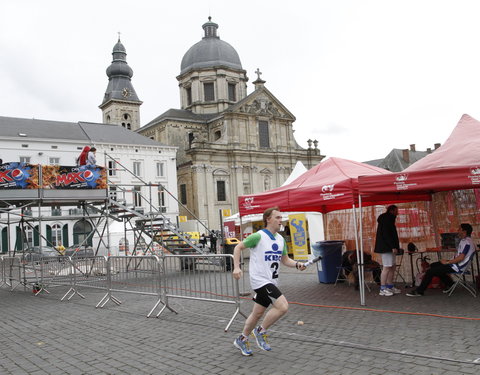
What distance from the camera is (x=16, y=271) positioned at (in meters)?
16.3

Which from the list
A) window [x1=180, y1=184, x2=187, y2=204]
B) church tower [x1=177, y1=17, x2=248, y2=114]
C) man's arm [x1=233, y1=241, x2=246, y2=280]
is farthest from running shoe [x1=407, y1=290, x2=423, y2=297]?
church tower [x1=177, y1=17, x2=248, y2=114]

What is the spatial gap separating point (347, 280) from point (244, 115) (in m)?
49.8

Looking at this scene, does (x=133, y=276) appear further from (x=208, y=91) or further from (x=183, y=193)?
(x=208, y=91)

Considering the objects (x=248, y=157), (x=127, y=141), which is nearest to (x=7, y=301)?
(x=127, y=141)

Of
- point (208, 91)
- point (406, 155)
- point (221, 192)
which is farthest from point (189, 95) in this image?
point (406, 155)

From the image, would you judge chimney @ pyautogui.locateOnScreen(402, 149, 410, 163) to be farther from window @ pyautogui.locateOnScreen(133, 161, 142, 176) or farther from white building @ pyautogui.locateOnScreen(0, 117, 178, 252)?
window @ pyautogui.locateOnScreen(133, 161, 142, 176)

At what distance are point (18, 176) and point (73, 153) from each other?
1359 inches

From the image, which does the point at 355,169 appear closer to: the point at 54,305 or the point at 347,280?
the point at 347,280

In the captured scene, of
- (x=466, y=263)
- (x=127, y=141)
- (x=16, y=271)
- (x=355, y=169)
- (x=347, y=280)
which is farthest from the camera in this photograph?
(x=127, y=141)

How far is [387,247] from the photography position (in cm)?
981

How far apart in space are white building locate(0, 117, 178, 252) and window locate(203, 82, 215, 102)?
1698cm

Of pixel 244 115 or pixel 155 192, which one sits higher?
pixel 244 115

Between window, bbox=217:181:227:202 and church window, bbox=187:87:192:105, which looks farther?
church window, bbox=187:87:192:105

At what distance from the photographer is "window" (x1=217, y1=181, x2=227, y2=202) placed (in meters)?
58.1
